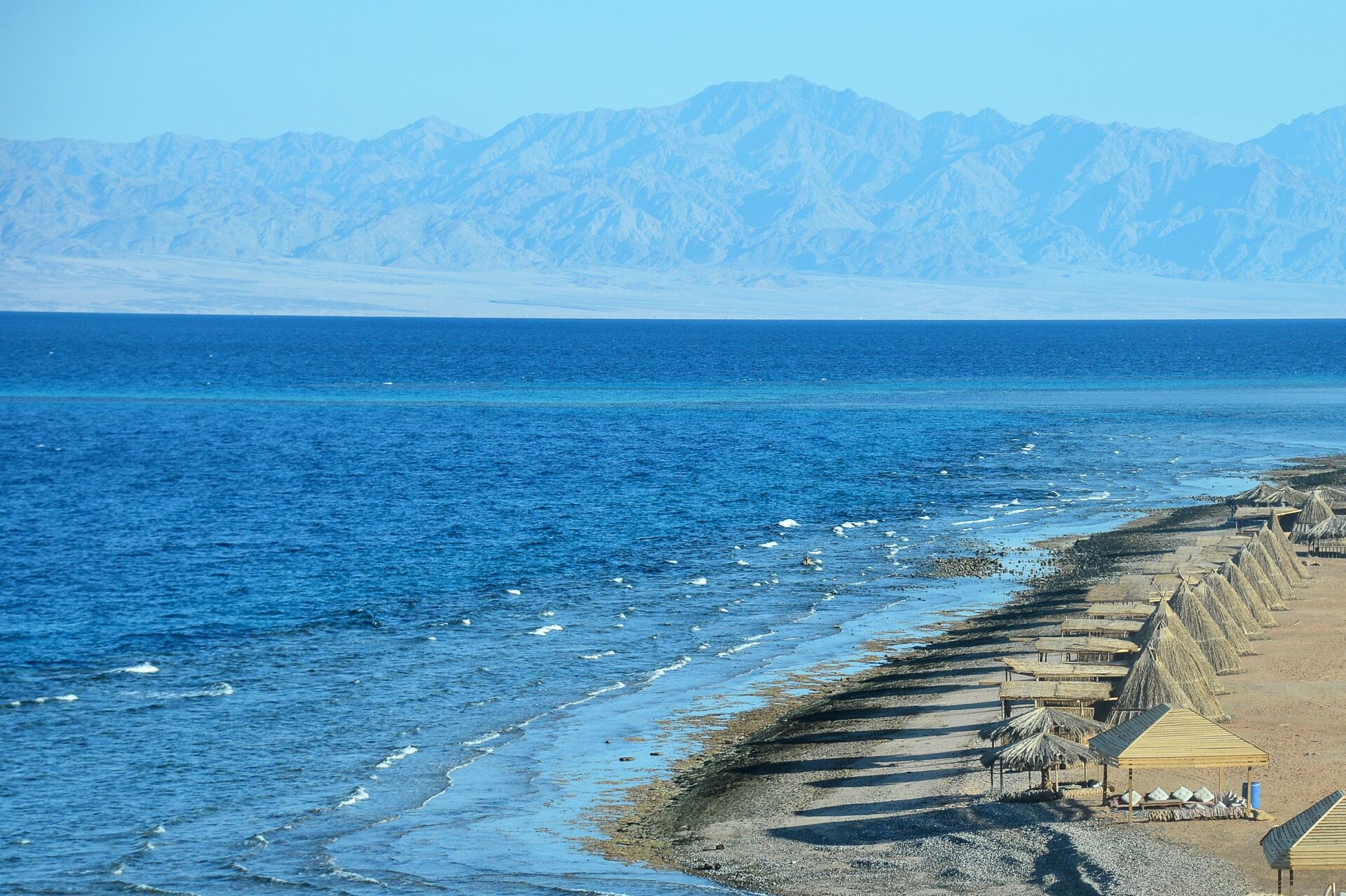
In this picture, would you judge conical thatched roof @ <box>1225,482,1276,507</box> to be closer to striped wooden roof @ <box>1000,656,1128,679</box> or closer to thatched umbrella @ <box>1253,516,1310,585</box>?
thatched umbrella @ <box>1253,516,1310,585</box>

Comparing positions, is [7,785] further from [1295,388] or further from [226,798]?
[1295,388]

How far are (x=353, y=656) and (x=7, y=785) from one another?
1151 centimetres

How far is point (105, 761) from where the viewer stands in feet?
103

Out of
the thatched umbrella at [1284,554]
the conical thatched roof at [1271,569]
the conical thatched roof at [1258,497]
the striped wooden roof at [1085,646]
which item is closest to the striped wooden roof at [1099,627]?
the striped wooden roof at [1085,646]

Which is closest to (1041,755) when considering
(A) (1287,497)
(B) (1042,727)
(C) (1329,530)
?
(B) (1042,727)

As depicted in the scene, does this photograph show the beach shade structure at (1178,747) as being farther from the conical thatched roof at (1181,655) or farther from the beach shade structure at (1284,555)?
the beach shade structure at (1284,555)

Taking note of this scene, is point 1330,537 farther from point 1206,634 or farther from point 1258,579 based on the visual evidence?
point 1206,634

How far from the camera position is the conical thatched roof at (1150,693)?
31281mm

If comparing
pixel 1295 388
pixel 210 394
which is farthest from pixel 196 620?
pixel 1295 388

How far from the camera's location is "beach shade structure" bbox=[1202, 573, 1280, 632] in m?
40.1

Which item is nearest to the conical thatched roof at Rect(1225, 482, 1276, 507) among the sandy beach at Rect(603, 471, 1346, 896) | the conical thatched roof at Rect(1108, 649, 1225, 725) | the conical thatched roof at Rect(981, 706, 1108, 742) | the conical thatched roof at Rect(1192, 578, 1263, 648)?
the sandy beach at Rect(603, 471, 1346, 896)

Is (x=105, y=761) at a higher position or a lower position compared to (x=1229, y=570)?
lower

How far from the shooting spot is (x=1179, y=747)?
27625 millimetres

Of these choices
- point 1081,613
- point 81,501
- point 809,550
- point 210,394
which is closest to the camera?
point 1081,613
